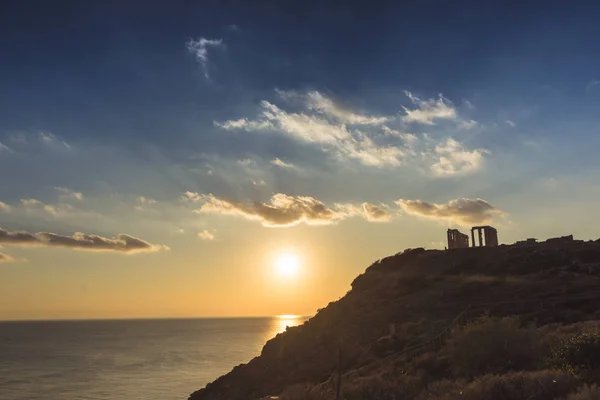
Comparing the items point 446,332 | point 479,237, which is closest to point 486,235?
point 479,237

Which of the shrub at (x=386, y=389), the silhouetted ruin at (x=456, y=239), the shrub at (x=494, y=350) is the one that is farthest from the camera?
the silhouetted ruin at (x=456, y=239)

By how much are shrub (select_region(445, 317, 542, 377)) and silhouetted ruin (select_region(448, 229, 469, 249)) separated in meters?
59.3

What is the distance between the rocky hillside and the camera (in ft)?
58.3

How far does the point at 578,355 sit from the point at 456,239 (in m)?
64.6

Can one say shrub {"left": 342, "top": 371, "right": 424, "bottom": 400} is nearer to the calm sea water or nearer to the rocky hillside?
the rocky hillside

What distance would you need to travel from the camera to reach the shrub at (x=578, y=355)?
53.6 ft

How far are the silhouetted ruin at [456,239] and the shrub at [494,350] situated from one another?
5931cm

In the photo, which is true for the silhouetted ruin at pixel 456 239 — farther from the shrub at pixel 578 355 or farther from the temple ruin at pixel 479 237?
the shrub at pixel 578 355

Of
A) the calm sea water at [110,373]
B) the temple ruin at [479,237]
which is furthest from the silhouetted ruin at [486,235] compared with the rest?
the calm sea water at [110,373]

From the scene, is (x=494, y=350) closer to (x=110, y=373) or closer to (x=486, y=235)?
(x=486, y=235)

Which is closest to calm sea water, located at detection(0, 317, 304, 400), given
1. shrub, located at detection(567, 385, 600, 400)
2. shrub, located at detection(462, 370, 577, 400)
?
shrub, located at detection(462, 370, 577, 400)

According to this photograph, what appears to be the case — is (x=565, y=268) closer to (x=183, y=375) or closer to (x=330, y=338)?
(x=330, y=338)

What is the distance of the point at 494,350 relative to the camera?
19.7m

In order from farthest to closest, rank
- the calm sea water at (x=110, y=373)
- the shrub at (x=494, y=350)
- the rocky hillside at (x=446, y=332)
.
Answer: the calm sea water at (x=110, y=373) → the shrub at (x=494, y=350) → the rocky hillside at (x=446, y=332)
